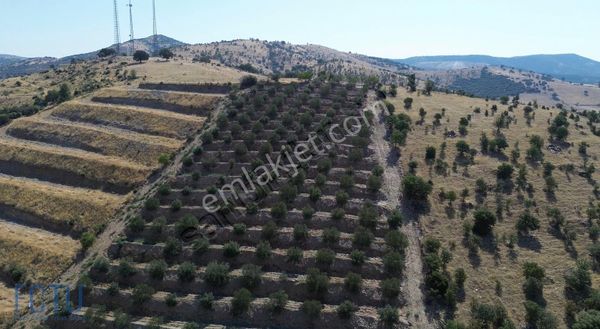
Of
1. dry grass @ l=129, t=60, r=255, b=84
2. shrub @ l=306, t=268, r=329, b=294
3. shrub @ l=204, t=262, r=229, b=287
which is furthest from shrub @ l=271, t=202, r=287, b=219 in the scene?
dry grass @ l=129, t=60, r=255, b=84

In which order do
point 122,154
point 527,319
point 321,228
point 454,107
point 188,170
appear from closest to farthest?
point 527,319, point 321,228, point 188,170, point 122,154, point 454,107

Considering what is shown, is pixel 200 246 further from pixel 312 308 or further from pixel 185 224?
pixel 312 308

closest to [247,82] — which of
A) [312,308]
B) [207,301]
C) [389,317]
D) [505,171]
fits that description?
[505,171]

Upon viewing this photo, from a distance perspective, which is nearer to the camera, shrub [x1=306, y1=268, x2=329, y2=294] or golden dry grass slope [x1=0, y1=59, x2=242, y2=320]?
shrub [x1=306, y1=268, x2=329, y2=294]

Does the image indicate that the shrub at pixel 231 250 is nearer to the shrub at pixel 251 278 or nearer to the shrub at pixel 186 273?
the shrub at pixel 251 278

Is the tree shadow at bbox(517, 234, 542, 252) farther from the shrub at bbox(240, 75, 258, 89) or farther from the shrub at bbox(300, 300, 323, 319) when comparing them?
the shrub at bbox(240, 75, 258, 89)

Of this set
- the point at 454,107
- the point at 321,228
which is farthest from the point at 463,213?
the point at 454,107

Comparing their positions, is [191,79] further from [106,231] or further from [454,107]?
[454,107]
